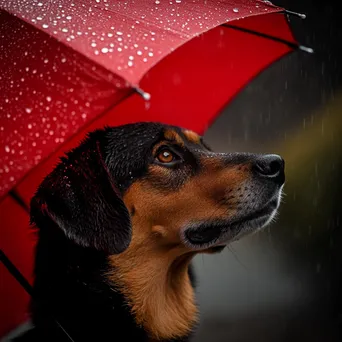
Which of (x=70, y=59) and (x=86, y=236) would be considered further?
(x=86, y=236)

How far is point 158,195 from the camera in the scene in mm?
2693

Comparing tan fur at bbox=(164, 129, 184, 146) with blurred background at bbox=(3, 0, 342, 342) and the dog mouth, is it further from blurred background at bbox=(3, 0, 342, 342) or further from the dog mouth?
blurred background at bbox=(3, 0, 342, 342)

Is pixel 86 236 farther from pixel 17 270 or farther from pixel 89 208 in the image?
pixel 17 270

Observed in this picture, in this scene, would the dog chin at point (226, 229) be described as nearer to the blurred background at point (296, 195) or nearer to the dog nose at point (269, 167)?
the dog nose at point (269, 167)

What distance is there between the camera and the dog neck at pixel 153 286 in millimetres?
2795

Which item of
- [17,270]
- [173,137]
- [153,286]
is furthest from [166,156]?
[17,270]

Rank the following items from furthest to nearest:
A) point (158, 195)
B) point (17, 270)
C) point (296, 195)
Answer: point (296, 195)
point (158, 195)
point (17, 270)

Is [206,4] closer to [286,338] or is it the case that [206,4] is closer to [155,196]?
[155,196]

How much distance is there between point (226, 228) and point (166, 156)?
43cm

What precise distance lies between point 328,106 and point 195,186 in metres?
3.60

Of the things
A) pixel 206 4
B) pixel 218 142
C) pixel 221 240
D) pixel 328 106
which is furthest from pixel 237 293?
pixel 206 4

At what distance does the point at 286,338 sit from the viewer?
5.57 m

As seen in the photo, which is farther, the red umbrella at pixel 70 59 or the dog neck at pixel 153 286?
the dog neck at pixel 153 286

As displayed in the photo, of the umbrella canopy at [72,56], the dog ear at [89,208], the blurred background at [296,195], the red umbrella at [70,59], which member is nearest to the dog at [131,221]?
the dog ear at [89,208]
